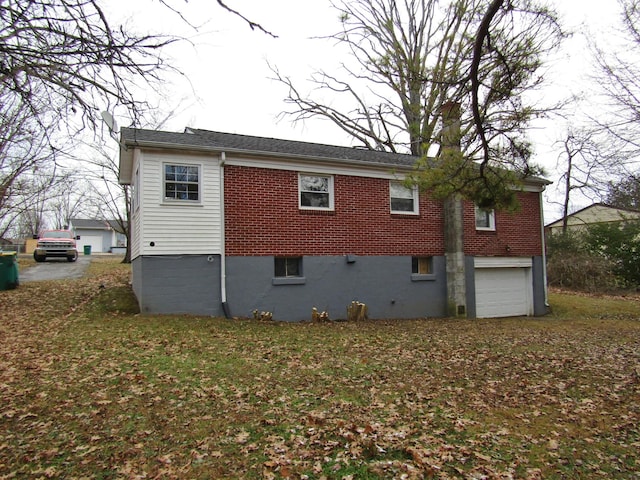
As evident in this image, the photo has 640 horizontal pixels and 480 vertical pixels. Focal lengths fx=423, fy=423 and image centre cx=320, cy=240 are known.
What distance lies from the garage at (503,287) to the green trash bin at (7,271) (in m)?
15.6

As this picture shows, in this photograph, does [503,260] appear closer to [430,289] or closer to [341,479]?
[430,289]

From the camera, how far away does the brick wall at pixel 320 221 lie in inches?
449

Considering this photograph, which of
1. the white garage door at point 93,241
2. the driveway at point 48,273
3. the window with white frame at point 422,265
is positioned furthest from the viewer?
the white garage door at point 93,241

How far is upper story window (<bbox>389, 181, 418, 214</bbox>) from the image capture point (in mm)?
13695

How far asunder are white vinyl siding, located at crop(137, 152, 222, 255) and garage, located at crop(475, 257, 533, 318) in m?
9.18

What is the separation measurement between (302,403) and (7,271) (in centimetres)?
1311

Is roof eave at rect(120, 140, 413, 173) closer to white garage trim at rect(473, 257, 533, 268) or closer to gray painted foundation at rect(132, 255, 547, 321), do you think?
gray painted foundation at rect(132, 255, 547, 321)

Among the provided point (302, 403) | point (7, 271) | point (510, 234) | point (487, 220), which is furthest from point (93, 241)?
point (302, 403)

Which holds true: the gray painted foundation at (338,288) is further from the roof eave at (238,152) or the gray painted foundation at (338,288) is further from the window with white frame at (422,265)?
the roof eave at (238,152)

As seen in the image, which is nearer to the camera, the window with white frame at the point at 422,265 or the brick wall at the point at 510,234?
the window with white frame at the point at 422,265

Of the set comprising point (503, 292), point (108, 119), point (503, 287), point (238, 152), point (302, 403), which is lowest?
point (302, 403)

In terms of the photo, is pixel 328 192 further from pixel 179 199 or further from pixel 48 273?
pixel 48 273

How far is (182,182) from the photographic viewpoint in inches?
428

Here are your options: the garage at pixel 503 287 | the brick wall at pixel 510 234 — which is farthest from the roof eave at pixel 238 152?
the garage at pixel 503 287
